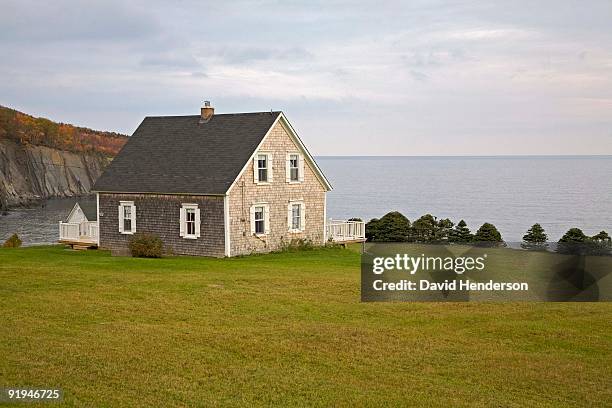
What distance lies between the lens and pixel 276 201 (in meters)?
36.8

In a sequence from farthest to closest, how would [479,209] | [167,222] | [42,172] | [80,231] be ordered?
[42,172] < [479,209] < [80,231] < [167,222]

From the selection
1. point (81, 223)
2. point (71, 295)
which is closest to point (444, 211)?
point (81, 223)

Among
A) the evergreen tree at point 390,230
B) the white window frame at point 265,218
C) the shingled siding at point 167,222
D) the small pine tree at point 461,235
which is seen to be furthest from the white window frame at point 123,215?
the small pine tree at point 461,235

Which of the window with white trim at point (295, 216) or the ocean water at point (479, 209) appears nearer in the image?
the window with white trim at point (295, 216)

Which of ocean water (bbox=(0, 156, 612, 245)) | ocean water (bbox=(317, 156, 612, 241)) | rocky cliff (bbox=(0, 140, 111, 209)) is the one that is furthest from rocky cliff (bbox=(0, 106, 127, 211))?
ocean water (bbox=(317, 156, 612, 241))

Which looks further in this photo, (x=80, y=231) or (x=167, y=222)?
(x=80, y=231)

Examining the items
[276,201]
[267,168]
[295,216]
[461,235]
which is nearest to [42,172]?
[461,235]

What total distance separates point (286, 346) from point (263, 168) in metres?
22.0

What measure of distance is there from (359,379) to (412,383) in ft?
2.74

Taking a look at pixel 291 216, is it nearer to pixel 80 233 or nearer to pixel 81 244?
pixel 81 244

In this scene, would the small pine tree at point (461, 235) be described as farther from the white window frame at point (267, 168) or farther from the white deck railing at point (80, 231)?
the white deck railing at point (80, 231)

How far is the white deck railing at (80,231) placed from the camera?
3894 cm

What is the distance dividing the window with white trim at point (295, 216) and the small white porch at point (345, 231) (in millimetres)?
1979

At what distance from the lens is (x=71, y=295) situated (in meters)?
19.7
